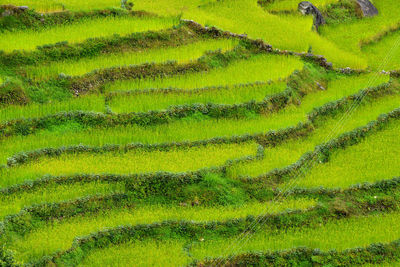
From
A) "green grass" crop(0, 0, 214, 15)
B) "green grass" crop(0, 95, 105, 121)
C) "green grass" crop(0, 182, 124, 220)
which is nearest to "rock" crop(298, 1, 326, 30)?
"green grass" crop(0, 0, 214, 15)

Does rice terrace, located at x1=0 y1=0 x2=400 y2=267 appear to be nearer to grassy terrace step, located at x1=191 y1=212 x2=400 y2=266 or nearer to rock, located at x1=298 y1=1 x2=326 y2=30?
grassy terrace step, located at x1=191 y1=212 x2=400 y2=266

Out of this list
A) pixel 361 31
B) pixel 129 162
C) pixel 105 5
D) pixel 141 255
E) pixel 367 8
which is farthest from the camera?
pixel 367 8

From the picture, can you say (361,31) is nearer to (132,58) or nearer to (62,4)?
(132,58)

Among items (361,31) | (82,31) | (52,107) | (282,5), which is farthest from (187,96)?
(361,31)

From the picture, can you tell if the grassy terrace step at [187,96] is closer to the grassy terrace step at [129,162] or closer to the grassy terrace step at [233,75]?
the grassy terrace step at [233,75]

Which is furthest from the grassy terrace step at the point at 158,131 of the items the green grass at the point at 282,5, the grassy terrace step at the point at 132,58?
the green grass at the point at 282,5

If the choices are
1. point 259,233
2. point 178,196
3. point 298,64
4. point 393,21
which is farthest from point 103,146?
point 393,21
